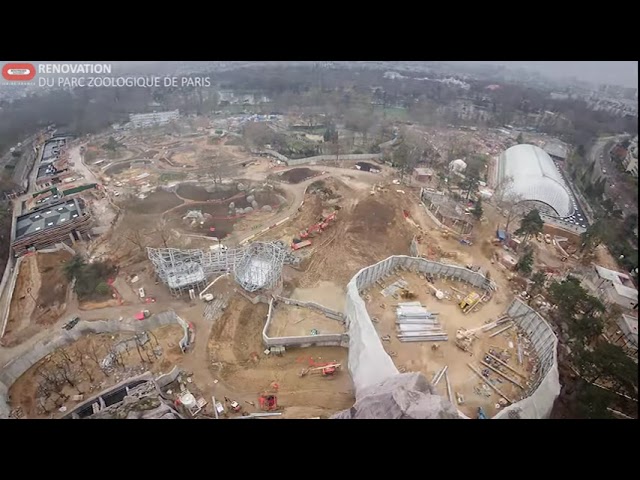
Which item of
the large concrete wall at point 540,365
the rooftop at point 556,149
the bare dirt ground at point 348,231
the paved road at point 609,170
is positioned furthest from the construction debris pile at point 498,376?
the rooftop at point 556,149

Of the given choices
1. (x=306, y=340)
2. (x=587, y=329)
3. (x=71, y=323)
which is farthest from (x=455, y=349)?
(x=71, y=323)

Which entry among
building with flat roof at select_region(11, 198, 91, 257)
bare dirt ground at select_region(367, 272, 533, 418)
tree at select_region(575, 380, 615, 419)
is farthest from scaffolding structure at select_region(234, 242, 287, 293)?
tree at select_region(575, 380, 615, 419)

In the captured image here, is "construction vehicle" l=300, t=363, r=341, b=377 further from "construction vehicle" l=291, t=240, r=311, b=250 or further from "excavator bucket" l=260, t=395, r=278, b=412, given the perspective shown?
"construction vehicle" l=291, t=240, r=311, b=250

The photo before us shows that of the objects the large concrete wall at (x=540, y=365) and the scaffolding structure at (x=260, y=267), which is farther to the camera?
the scaffolding structure at (x=260, y=267)

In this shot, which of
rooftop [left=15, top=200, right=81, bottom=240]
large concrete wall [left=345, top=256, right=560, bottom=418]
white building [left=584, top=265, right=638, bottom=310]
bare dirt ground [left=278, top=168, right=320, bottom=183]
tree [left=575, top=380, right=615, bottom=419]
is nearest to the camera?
tree [left=575, top=380, right=615, bottom=419]

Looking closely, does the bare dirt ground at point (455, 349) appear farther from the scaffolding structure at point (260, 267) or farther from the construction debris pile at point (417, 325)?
the scaffolding structure at point (260, 267)

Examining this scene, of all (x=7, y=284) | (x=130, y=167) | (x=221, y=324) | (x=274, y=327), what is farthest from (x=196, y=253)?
(x=130, y=167)
